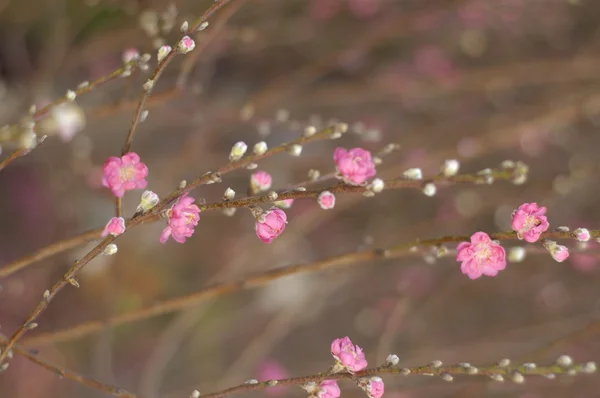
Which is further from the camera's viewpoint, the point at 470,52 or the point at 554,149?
the point at 554,149

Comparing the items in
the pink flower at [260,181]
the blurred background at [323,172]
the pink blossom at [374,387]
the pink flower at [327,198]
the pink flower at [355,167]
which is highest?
the blurred background at [323,172]

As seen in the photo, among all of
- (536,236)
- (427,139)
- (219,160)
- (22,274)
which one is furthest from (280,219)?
(22,274)

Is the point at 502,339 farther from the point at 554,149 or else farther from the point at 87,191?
the point at 87,191

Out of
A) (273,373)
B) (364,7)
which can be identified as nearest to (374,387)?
(273,373)

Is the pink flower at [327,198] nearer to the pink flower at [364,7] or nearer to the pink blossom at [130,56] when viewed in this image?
the pink blossom at [130,56]

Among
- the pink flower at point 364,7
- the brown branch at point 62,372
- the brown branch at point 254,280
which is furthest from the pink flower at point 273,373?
the pink flower at point 364,7

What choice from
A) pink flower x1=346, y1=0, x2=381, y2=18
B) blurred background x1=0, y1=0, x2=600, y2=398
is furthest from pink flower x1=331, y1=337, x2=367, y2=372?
pink flower x1=346, y1=0, x2=381, y2=18
